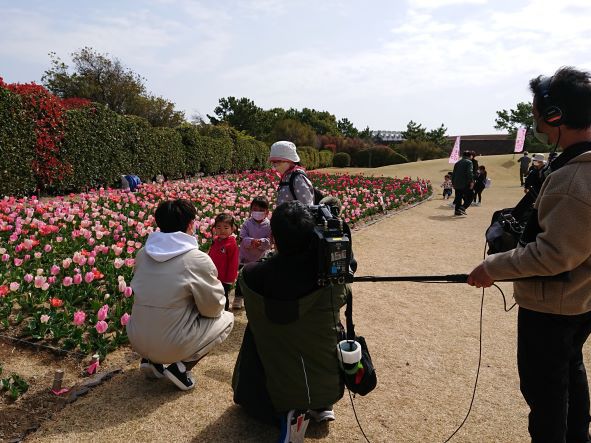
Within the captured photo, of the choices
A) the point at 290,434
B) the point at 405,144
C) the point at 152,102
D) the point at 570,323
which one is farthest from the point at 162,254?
the point at 405,144

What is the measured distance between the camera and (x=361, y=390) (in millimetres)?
2533

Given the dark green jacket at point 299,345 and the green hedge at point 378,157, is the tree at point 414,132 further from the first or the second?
the dark green jacket at point 299,345

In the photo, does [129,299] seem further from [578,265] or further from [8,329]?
[578,265]

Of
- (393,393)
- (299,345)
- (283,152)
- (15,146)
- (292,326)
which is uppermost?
(15,146)

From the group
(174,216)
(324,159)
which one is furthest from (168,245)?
(324,159)

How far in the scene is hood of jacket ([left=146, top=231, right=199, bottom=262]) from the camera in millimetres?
2904

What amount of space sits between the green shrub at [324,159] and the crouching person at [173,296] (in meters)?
37.0

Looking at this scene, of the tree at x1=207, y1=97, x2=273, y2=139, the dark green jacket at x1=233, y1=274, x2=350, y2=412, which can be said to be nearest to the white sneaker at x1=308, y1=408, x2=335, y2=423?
the dark green jacket at x1=233, y1=274, x2=350, y2=412

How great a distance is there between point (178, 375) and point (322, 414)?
1028mm

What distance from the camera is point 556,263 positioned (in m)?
1.82

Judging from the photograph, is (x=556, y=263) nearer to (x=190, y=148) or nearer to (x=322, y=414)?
(x=322, y=414)

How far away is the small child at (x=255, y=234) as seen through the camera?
15.0ft

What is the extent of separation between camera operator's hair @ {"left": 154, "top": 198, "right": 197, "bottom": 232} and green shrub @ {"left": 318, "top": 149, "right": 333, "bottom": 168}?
37.0m

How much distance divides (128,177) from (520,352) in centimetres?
1277
